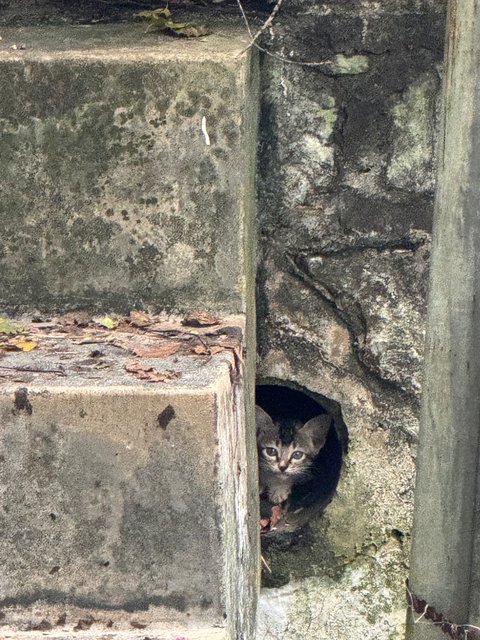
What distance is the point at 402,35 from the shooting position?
417cm

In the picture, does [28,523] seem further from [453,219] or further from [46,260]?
[453,219]

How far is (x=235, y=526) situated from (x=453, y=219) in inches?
46.6

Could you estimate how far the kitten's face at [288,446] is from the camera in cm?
570

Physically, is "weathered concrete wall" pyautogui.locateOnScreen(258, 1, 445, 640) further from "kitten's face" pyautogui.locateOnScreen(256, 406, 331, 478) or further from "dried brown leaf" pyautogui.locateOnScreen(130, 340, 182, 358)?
"kitten's face" pyautogui.locateOnScreen(256, 406, 331, 478)

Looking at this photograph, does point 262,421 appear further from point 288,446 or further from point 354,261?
point 354,261

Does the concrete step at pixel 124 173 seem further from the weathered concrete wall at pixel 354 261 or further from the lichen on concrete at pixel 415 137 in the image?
the lichen on concrete at pixel 415 137

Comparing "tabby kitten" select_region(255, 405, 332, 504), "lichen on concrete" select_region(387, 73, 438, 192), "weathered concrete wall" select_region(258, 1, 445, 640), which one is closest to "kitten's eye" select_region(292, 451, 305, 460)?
"tabby kitten" select_region(255, 405, 332, 504)

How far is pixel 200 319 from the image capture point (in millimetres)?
3846

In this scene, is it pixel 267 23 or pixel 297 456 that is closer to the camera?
pixel 267 23

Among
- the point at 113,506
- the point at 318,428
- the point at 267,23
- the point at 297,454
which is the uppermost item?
the point at 267,23

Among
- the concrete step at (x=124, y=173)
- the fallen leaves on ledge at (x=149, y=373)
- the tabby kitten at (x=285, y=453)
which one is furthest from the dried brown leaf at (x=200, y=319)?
the tabby kitten at (x=285, y=453)

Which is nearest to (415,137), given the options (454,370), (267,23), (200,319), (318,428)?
(267,23)

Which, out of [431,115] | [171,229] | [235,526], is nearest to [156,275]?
[171,229]

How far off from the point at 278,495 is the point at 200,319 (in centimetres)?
202
